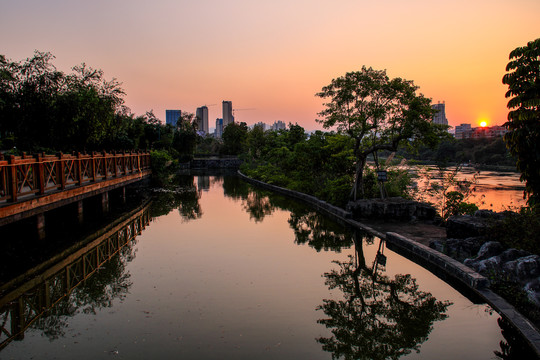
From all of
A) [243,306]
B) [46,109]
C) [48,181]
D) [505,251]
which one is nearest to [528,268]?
[505,251]

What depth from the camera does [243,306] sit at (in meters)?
6.81

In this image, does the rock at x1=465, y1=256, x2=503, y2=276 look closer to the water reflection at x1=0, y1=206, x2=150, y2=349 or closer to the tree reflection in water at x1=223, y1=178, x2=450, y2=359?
the tree reflection in water at x1=223, y1=178, x2=450, y2=359

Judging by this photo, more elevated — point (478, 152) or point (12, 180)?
point (478, 152)

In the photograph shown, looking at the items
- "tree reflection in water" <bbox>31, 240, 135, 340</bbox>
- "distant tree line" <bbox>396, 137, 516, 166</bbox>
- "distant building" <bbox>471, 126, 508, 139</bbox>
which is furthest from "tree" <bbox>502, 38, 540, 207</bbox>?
"distant building" <bbox>471, 126, 508, 139</bbox>

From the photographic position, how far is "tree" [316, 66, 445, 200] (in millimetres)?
14773

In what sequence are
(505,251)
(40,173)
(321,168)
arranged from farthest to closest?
(321,168)
(40,173)
(505,251)

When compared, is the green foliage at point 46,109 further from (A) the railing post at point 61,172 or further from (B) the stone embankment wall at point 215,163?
(B) the stone embankment wall at point 215,163

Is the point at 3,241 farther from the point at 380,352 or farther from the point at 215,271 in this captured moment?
the point at 380,352

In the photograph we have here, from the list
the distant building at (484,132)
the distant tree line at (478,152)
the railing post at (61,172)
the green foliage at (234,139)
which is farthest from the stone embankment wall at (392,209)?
the distant building at (484,132)

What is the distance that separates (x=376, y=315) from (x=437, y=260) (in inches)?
124

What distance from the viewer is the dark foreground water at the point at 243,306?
543 cm

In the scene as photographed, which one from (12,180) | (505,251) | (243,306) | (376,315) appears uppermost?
(12,180)

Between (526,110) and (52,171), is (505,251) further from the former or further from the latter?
(52,171)

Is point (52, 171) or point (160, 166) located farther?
point (160, 166)
